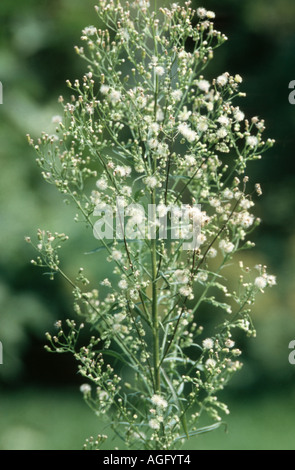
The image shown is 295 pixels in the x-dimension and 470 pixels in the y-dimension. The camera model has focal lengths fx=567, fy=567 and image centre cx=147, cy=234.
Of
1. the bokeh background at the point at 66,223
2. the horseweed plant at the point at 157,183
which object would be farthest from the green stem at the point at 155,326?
the bokeh background at the point at 66,223

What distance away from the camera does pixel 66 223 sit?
3352 mm

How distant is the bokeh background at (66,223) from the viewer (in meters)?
3.29

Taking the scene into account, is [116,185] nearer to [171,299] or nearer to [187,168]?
[187,168]

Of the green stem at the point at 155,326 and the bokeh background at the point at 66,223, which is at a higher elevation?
the bokeh background at the point at 66,223

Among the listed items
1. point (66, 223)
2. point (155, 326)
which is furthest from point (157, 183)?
point (66, 223)

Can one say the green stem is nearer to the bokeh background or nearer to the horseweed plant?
the horseweed plant

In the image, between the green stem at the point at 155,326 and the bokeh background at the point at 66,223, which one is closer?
the green stem at the point at 155,326

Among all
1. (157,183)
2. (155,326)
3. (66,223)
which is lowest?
(155,326)

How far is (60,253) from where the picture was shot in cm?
339

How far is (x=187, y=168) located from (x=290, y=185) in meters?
2.55

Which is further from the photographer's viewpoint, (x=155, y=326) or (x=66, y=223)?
(x=66, y=223)

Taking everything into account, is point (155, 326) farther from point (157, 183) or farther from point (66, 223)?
point (66, 223)

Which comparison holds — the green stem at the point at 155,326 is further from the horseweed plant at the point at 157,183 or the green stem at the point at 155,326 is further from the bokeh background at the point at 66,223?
the bokeh background at the point at 66,223
